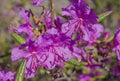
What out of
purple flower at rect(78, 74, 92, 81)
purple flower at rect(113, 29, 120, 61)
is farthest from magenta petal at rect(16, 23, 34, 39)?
purple flower at rect(78, 74, 92, 81)

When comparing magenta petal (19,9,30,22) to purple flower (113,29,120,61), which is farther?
purple flower (113,29,120,61)

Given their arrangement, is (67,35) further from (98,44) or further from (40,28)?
(98,44)

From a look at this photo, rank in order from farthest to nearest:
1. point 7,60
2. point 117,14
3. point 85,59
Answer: point 117,14
point 7,60
point 85,59

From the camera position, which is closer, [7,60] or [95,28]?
[95,28]

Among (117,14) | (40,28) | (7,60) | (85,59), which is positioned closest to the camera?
(40,28)

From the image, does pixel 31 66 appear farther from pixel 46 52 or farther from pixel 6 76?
pixel 6 76

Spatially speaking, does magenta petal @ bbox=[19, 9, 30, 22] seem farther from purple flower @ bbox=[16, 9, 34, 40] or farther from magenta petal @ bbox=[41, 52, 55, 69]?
magenta petal @ bbox=[41, 52, 55, 69]

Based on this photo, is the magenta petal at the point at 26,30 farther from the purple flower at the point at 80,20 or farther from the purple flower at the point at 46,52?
the purple flower at the point at 80,20

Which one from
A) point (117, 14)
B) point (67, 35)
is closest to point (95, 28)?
point (67, 35)

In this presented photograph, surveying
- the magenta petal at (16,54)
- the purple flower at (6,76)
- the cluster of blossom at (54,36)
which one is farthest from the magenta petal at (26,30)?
the purple flower at (6,76)
